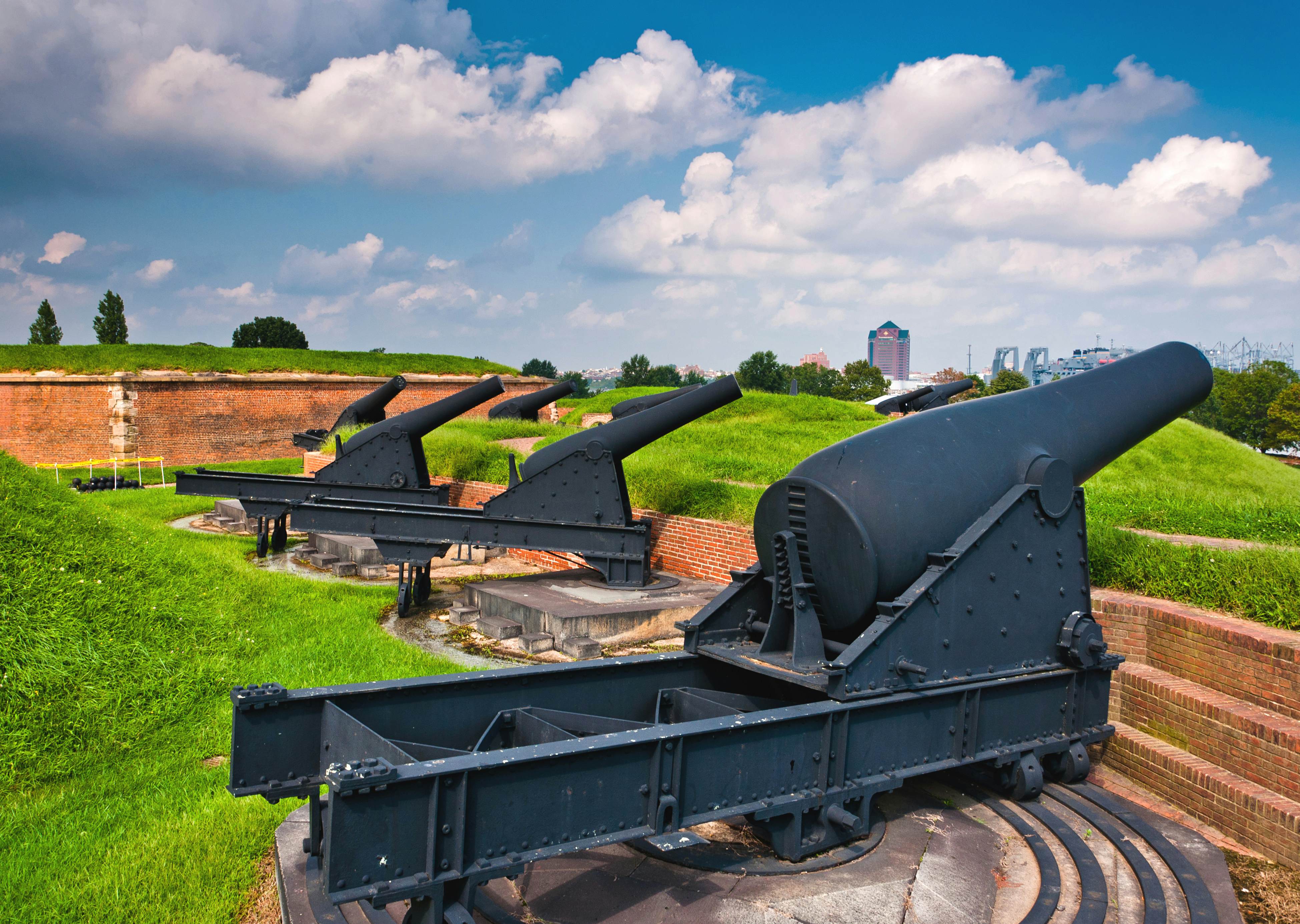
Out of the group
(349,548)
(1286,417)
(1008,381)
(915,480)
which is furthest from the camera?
(1008,381)

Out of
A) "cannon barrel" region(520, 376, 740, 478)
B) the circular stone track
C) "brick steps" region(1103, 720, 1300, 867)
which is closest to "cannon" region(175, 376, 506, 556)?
"cannon barrel" region(520, 376, 740, 478)

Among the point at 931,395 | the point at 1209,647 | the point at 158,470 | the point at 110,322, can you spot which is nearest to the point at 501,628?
the point at 1209,647

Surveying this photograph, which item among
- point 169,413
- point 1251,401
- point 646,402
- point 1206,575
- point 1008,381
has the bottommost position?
point 1206,575

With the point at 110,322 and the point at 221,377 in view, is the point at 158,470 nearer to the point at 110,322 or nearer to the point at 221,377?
the point at 221,377

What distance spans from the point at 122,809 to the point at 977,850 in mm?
4018

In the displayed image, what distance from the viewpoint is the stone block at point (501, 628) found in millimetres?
8203

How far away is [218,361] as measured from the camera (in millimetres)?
29750

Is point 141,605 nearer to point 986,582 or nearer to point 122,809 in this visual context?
point 122,809

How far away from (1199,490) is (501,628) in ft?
32.9

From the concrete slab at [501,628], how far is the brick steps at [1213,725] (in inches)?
194

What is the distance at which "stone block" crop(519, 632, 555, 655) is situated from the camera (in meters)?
7.82

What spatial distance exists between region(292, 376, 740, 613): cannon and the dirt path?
3.82 m

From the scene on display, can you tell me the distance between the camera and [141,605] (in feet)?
22.8

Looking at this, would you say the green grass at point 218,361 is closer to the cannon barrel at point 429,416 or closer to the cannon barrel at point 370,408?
the cannon barrel at point 370,408
